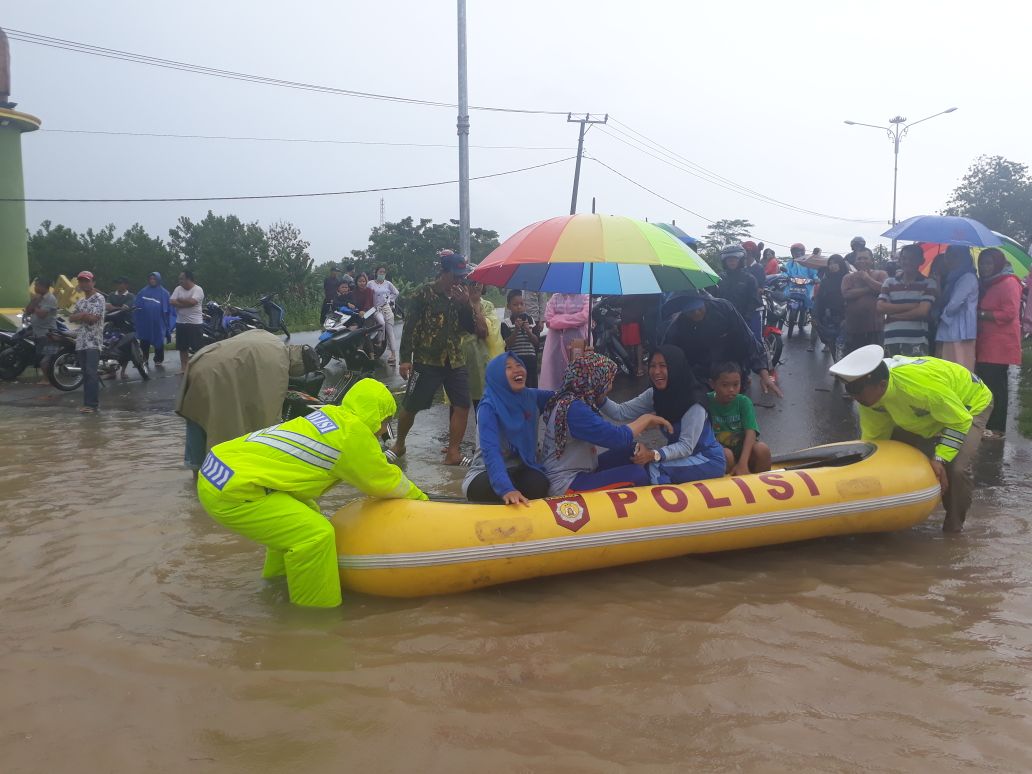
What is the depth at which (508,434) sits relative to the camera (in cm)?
455

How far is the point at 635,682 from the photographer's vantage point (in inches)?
130

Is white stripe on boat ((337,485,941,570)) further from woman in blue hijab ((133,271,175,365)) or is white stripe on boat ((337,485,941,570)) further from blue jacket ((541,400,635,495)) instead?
woman in blue hijab ((133,271,175,365))

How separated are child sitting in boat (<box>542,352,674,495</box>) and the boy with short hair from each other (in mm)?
2362

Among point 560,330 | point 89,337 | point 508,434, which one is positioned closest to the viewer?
point 508,434

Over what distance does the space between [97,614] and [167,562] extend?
0.69m

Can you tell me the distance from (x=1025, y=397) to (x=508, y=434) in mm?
6772

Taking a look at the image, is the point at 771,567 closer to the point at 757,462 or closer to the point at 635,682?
the point at 757,462

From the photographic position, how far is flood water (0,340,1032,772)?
2.85m

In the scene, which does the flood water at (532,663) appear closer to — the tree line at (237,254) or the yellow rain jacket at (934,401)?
the yellow rain jacket at (934,401)

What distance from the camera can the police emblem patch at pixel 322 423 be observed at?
392 cm

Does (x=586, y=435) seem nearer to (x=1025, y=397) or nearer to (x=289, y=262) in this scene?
(x=1025, y=397)

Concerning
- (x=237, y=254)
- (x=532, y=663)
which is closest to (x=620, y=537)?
(x=532, y=663)

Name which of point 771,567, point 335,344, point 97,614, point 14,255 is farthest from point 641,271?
point 14,255

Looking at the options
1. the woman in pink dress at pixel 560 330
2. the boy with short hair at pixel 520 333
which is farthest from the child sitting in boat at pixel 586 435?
the woman in pink dress at pixel 560 330
